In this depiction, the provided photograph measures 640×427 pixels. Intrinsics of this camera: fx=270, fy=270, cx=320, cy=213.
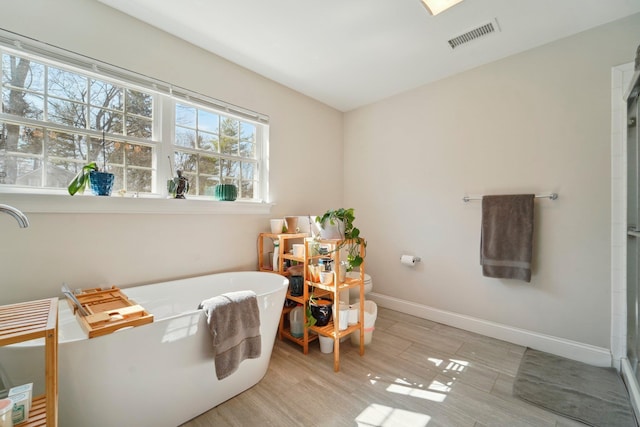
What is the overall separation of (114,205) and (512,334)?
10.5 ft

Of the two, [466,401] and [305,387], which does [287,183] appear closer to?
[305,387]

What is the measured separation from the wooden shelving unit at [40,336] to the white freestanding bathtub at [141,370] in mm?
151

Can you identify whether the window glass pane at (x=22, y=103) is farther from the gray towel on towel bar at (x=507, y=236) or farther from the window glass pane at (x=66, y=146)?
the gray towel on towel bar at (x=507, y=236)

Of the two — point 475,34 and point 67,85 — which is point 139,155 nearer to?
point 67,85

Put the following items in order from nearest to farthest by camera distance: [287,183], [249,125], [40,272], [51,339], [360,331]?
[51,339], [40,272], [360,331], [249,125], [287,183]

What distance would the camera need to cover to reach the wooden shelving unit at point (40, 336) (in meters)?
0.80

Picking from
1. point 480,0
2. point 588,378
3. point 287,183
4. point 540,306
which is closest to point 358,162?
point 287,183

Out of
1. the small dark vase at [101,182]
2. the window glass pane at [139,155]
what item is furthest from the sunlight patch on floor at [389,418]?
the window glass pane at [139,155]

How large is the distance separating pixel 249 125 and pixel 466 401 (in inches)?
107

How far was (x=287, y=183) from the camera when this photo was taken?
2824 millimetres

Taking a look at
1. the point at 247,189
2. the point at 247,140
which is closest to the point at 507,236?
the point at 247,189

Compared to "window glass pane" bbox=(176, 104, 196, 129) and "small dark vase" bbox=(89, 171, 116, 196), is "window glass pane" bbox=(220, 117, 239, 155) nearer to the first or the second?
"window glass pane" bbox=(176, 104, 196, 129)

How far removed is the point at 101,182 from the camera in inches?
66.6

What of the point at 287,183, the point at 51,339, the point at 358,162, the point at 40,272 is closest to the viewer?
the point at 51,339
